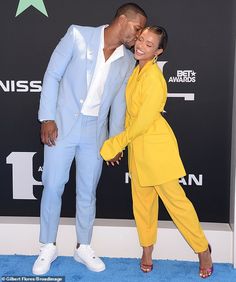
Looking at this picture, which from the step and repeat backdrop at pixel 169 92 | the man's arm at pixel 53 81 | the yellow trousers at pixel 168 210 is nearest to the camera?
the man's arm at pixel 53 81

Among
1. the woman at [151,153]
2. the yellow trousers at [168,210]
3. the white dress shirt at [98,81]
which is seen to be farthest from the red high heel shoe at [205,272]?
the white dress shirt at [98,81]

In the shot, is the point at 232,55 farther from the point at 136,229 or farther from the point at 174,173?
the point at 136,229

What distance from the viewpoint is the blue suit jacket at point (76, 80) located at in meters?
2.53

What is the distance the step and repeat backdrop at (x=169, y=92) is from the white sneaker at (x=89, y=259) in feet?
1.25

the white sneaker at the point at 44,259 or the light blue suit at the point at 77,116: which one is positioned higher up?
the light blue suit at the point at 77,116

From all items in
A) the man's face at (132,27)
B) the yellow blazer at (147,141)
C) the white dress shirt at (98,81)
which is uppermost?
the man's face at (132,27)

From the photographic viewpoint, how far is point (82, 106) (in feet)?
8.54

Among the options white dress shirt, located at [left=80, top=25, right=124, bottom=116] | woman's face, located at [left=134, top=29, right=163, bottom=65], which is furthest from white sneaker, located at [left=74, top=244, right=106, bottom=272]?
woman's face, located at [left=134, top=29, right=163, bottom=65]

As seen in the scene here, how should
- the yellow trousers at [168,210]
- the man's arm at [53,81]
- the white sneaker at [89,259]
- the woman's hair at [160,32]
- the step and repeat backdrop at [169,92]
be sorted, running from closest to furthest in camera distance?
1. the woman's hair at [160,32]
2. the man's arm at [53,81]
3. the yellow trousers at [168,210]
4. the white sneaker at [89,259]
5. the step and repeat backdrop at [169,92]

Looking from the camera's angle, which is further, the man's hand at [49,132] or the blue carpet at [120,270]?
the blue carpet at [120,270]

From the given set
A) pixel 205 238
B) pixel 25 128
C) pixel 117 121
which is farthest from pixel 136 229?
pixel 25 128

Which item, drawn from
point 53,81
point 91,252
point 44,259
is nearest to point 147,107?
point 53,81

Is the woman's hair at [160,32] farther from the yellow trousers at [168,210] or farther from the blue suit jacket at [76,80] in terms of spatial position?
the yellow trousers at [168,210]

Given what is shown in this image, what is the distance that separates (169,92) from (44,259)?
1.20m
